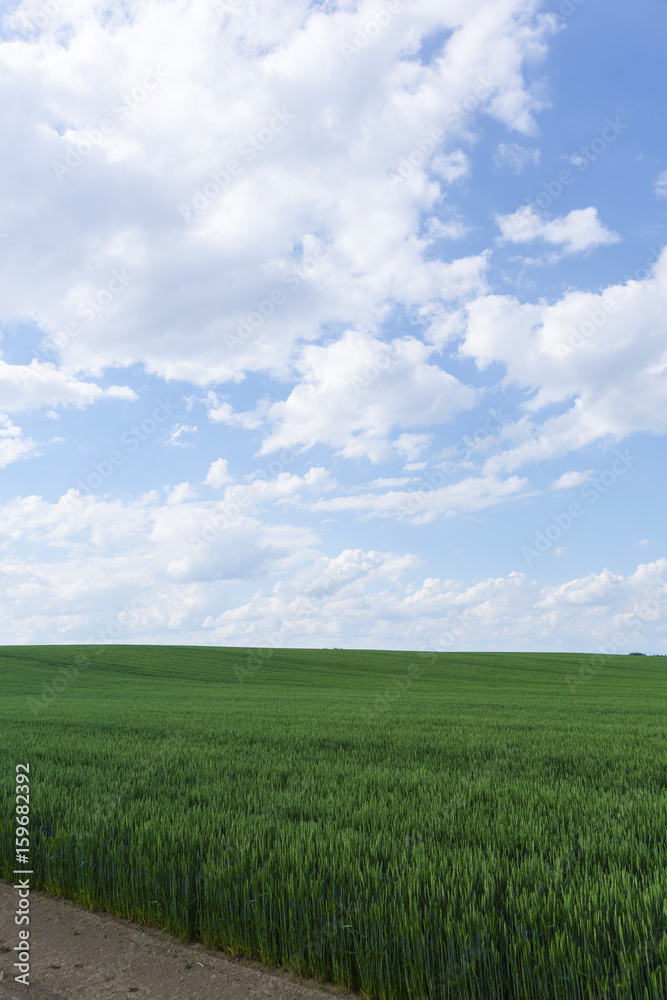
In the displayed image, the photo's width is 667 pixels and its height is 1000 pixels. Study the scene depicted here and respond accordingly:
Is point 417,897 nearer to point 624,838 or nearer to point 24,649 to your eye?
point 624,838

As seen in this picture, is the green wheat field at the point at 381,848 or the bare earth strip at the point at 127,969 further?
the bare earth strip at the point at 127,969

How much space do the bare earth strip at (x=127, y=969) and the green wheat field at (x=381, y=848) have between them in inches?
5.2

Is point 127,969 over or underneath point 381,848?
underneath

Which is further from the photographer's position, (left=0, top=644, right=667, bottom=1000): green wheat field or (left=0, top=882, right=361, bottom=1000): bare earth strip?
(left=0, top=882, right=361, bottom=1000): bare earth strip

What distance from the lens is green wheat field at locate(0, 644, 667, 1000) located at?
3738 mm

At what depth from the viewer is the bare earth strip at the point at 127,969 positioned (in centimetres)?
401

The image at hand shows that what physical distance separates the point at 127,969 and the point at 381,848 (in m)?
2.18

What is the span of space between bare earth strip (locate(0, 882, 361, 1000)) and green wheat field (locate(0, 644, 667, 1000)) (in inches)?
5.2

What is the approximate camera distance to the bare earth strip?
401 cm

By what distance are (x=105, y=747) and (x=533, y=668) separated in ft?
166

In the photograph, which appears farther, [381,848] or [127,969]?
[381,848]

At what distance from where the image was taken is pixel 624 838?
5.62 m

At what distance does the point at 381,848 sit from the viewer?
203 inches

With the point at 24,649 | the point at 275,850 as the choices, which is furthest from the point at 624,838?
the point at 24,649
